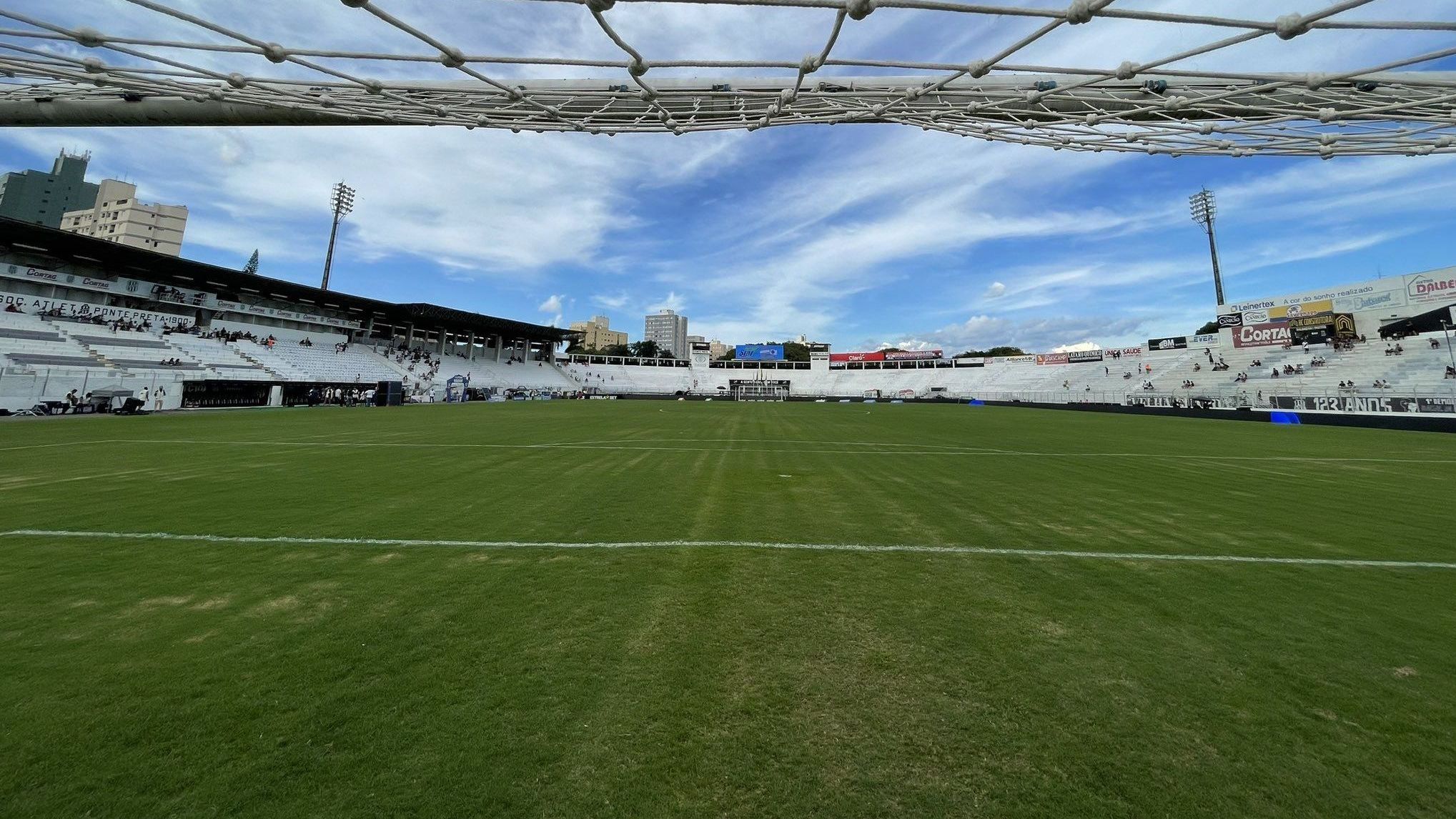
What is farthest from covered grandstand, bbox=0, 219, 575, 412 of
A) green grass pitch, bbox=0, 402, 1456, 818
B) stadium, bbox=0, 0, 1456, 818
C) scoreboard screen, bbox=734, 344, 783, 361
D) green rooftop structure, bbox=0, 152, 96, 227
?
green rooftop structure, bbox=0, 152, 96, 227

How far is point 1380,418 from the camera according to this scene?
24922 mm

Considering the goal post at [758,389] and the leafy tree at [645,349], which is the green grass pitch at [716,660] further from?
the leafy tree at [645,349]

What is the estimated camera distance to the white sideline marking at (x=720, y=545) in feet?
16.0

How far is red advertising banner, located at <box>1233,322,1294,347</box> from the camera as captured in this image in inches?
1623

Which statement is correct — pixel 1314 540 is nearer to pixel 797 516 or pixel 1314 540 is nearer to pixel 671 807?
pixel 797 516

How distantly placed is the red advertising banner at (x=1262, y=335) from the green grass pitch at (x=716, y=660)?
48.4m

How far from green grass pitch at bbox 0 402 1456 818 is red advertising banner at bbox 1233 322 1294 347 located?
48.4m

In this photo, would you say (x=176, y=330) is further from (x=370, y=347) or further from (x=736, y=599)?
(x=736, y=599)

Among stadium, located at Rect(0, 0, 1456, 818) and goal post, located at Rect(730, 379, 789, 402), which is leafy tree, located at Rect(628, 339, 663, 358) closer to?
goal post, located at Rect(730, 379, 789, 402)

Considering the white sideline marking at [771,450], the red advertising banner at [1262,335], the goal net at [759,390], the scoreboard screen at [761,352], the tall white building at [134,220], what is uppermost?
the tall white building at [134,220]

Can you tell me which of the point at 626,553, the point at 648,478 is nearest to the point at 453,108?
the point at 626,553

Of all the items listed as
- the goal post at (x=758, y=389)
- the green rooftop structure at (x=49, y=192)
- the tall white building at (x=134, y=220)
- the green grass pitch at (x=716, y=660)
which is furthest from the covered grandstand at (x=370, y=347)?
the green rooftop structure at (x=49, y=192)

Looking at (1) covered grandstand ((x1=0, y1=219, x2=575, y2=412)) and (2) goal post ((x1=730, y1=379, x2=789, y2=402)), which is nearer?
(1) covered grandstand ((x1=0, y1=219, x2=575, y2=412))

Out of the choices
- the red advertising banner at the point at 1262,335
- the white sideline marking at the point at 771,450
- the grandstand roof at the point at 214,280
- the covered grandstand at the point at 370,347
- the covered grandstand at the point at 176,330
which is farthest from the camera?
the red advertising banner at the point at 1262,335
